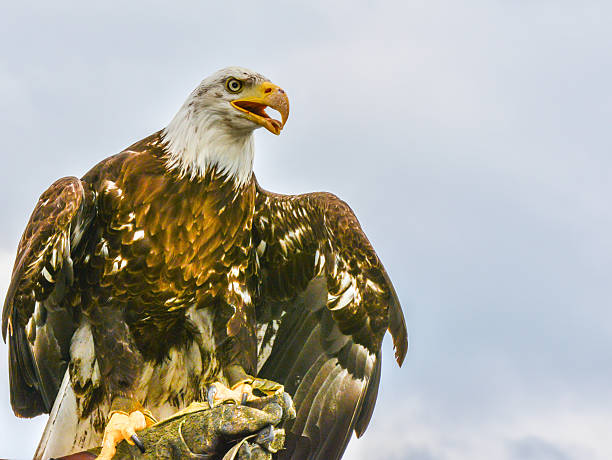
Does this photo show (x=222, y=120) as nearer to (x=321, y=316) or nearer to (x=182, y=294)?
(x=182, y=294)

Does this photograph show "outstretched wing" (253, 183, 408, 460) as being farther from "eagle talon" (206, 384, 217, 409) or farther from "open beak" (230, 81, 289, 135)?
"eagle talon" (206, 384, 217, 409)

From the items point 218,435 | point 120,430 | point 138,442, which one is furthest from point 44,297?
point 218,435

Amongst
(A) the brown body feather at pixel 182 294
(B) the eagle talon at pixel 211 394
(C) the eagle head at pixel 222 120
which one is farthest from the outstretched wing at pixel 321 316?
(B) the eagle talon at pixel 211 394

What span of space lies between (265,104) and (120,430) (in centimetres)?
208

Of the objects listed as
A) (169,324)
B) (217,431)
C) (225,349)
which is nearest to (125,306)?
(169,324)

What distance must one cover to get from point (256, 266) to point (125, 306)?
3.11 feet

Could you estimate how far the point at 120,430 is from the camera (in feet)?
16.5

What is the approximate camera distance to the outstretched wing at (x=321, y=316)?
5.91m

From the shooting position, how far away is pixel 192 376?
18.6ft

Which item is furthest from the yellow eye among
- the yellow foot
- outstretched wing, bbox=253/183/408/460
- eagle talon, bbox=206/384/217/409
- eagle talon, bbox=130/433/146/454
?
eagle talon, bbox=130/433/146/454

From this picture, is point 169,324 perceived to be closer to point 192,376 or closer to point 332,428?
point 192,376

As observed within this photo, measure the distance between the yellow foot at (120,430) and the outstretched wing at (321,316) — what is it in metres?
1.20

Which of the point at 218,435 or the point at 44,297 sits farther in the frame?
the point at 44,297

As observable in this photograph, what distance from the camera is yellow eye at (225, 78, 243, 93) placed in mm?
5508
